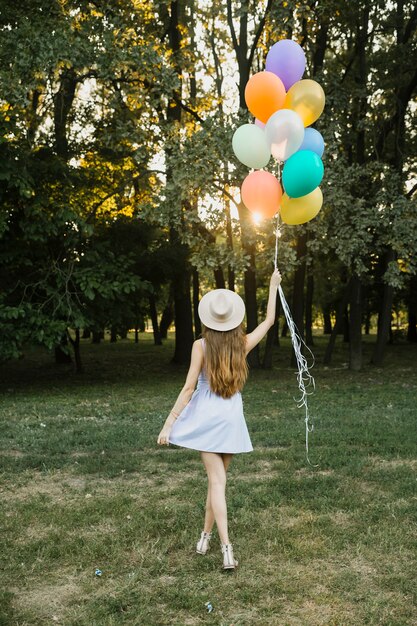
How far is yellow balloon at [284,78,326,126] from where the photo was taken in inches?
253

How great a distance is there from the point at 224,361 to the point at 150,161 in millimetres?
13855

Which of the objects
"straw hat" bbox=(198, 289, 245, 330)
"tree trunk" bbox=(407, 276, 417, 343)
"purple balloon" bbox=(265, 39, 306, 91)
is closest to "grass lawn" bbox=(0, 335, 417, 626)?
"straw hat" bbox=(198, 289, 245, 330)

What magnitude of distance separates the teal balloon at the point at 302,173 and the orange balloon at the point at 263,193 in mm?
153

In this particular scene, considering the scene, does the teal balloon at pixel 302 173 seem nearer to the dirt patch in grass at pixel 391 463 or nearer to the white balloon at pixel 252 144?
the white balloon at pixel 252 144

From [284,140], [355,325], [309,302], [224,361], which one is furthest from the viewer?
[309,302]

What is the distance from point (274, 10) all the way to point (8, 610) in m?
15.4

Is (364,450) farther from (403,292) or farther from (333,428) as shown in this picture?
(403,292)

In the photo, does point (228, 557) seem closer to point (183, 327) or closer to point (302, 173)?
point (302, 173)

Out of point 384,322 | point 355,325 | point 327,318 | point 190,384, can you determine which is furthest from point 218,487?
point 327,318

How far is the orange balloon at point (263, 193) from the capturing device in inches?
243

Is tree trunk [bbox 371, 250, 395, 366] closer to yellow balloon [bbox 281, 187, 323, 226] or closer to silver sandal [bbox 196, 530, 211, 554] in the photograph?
yellow balloon [bbox 281, 187, 323, 226]

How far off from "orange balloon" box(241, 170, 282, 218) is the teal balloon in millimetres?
153

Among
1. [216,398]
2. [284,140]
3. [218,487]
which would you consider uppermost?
[284,140]

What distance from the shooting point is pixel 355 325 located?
19.2m
